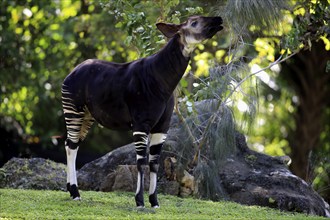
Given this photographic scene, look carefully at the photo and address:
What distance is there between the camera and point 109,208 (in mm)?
8398

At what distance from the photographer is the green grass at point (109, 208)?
7860mm

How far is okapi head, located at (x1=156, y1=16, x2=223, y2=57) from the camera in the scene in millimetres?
8117

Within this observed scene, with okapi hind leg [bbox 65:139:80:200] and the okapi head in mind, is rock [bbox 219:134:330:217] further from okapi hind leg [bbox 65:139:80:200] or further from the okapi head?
the okapi head

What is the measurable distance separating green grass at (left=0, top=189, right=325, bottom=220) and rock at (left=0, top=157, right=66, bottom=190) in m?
1.01

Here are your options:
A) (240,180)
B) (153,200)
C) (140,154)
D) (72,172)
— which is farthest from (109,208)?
(240,180)

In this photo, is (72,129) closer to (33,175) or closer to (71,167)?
(71,167)

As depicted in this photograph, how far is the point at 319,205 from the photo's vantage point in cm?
1027

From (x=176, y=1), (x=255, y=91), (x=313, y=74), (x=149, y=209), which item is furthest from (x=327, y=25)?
(x=313, y=74)

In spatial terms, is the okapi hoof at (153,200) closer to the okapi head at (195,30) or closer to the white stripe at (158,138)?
the white stripe at (158,138)

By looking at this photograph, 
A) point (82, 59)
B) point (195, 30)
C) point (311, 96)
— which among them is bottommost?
point (311, 96)

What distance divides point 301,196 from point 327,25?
8.17 feet

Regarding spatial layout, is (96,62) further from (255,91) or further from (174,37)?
(255,91)

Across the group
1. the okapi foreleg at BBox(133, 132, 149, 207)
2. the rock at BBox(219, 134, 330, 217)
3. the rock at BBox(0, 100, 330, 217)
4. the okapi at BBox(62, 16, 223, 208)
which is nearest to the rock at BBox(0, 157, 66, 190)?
the rock at BBox(0, 100, 330, 217)

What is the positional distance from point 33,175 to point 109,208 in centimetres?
327
